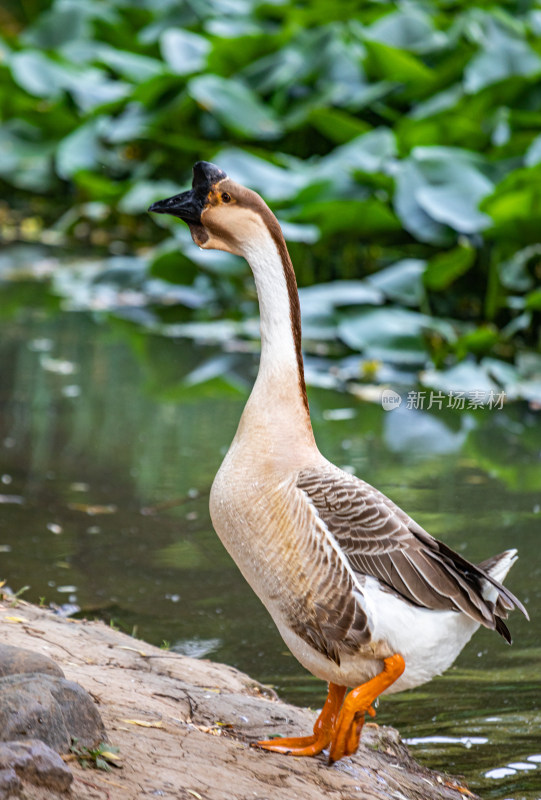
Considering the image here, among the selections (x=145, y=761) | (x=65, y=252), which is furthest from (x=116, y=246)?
(x=145, y=761)

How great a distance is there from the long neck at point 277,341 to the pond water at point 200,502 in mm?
1179

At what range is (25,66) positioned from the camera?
43.0 feet

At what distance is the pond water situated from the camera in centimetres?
364

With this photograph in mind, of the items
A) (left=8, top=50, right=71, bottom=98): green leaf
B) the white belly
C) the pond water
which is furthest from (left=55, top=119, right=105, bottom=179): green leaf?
the white belly

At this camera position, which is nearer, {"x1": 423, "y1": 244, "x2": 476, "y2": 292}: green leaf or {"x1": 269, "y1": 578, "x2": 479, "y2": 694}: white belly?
{"x1": 269, "y1": 578, "x2": 479, "y2": 694}: white belly

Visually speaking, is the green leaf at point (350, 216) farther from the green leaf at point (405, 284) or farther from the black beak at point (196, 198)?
the black beak at point (196, 198)

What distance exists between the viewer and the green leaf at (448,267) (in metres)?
7.57

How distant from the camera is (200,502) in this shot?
5438mm

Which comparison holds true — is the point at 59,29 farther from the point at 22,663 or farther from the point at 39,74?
the point at 22,663

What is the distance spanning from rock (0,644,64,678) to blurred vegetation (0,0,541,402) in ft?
16.9

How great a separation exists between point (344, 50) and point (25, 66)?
4391 millimetres

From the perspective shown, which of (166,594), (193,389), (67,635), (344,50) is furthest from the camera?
(344,50)

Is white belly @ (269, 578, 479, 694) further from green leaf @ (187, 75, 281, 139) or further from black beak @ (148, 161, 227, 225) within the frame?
green leaf @ (187, 75, 281, 139)

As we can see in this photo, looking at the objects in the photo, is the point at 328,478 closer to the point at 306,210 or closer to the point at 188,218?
the point at 188,218
